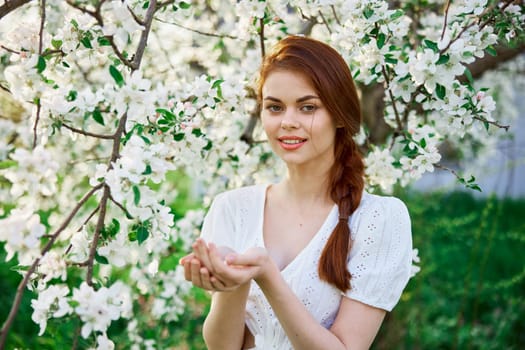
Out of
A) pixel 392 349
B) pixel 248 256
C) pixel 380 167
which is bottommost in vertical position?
pixel 392 349

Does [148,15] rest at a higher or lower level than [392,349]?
higher

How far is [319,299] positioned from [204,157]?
68 cm

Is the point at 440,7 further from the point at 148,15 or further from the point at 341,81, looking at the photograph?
the point at 148,15

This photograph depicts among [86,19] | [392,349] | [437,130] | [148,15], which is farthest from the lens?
[392,349]

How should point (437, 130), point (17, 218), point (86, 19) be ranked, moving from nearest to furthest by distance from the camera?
point (17, 218) < point (86, 19) < point (437, 130)

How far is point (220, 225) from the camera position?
1.84m

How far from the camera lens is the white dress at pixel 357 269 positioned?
65.7 inches

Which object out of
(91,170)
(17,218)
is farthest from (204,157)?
(17,218)

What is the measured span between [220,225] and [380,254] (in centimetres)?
50

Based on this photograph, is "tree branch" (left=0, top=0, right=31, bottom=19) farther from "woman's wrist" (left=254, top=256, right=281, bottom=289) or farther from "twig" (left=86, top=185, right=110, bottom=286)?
"woman's wrist" (left=254, top=256, right=281, bottom=289)

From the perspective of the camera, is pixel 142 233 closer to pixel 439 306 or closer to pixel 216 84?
pixel 216 84

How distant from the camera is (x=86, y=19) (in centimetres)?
150

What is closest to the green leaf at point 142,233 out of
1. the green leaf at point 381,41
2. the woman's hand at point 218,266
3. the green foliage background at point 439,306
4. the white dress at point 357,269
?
the woman's hand at point 218,266

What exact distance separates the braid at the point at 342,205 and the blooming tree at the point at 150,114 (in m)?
0.13
